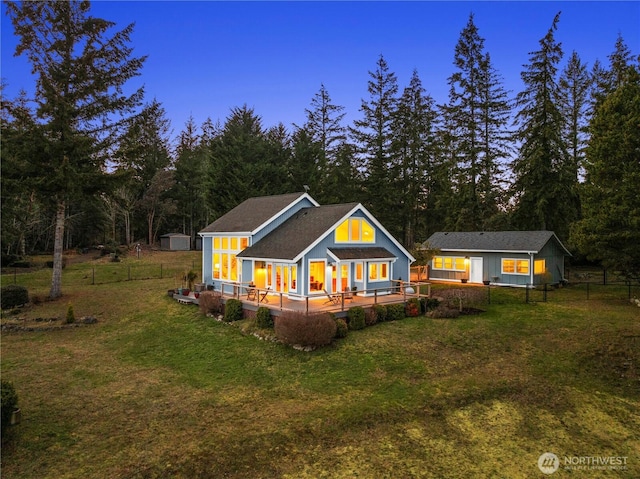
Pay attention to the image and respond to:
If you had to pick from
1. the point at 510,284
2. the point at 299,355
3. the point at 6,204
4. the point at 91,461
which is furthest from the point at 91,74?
the point at 510,284

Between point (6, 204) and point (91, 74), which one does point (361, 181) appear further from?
point (6, 204)

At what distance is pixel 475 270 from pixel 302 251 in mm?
17242

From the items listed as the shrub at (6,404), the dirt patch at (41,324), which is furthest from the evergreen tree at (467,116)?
the shrub at (6,404)

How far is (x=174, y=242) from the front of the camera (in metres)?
49.6

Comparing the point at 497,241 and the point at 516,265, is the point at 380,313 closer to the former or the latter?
the point at 516,265

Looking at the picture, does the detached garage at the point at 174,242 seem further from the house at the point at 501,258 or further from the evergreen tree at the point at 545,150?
the evergreen tree at the point at 545,150

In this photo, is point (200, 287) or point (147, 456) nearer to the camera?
point (147, 456)

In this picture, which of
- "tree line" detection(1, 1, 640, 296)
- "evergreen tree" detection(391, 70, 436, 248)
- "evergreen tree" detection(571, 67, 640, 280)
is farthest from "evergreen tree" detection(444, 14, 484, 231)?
"evergreen tree" detection(571, 67, 640, 280)

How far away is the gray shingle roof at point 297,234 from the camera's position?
19719mm

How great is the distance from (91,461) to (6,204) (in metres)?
34.8

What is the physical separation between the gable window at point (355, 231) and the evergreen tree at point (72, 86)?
15281 mm

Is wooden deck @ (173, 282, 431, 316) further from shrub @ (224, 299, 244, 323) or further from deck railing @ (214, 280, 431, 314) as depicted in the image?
shrub @ (224, 299, 244, 323)

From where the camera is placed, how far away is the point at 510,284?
2850 cm

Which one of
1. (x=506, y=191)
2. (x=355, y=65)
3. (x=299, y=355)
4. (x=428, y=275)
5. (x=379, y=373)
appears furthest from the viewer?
(x=355, y=65)
